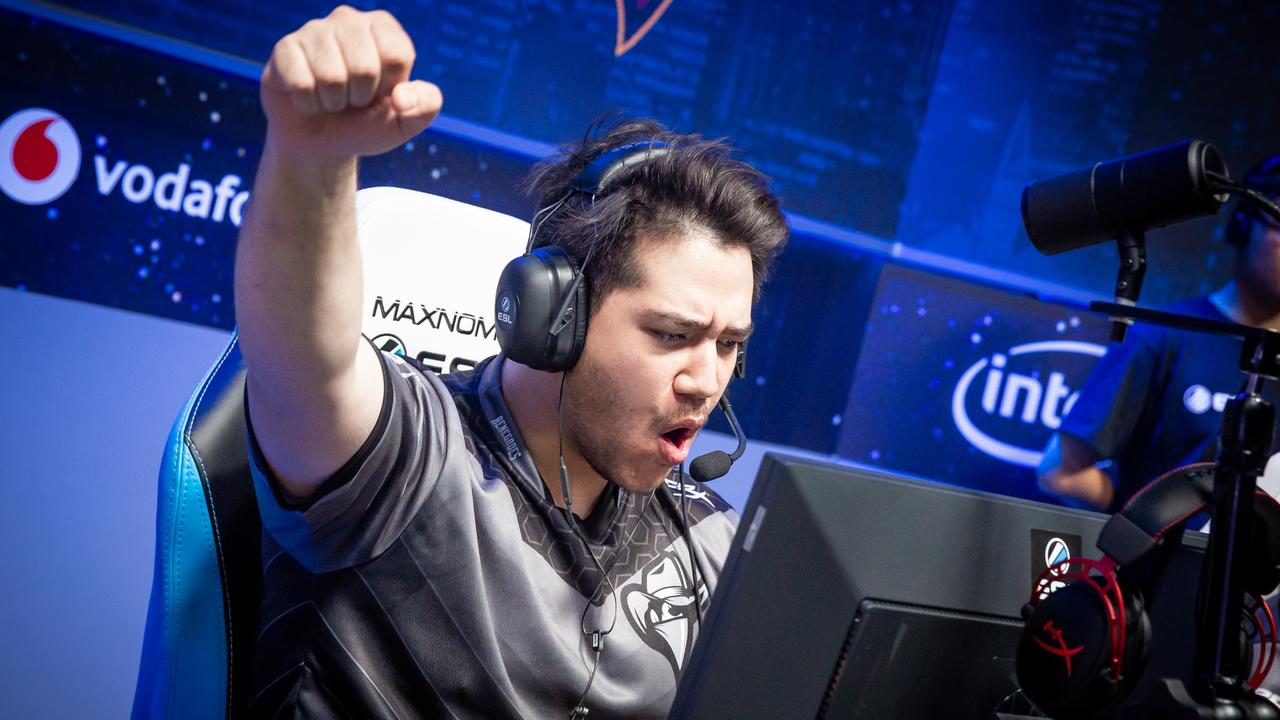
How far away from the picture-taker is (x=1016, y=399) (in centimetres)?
238

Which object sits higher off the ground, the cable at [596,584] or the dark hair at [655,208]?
the dark hair at [655,208]

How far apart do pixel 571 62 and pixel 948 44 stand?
35.4 inches

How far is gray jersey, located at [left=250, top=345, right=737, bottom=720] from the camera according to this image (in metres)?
0.92

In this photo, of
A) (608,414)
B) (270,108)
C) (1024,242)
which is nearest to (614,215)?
(608,414)

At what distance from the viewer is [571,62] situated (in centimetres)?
210

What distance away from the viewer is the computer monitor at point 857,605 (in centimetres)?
60

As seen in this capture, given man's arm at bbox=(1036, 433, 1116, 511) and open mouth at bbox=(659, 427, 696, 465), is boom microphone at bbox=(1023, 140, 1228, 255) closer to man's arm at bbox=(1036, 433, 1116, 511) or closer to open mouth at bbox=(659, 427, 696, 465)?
open mouth at bbox=(659, 427, 696, 465)

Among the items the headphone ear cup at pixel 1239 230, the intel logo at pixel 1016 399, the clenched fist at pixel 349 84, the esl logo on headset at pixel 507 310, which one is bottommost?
the esl logo on headset at pixel 507 310

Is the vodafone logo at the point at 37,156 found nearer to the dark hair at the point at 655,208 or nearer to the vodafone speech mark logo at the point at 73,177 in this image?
the vodafone speech mark logo at the point at 73,177

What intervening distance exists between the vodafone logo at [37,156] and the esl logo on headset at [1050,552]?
1.72 metres

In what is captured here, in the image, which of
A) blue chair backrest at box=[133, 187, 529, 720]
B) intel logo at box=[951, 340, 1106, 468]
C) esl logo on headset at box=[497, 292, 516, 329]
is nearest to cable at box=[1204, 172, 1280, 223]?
esl logo on headset at box=[497, 292, 516, 329]

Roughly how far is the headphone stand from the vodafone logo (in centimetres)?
178

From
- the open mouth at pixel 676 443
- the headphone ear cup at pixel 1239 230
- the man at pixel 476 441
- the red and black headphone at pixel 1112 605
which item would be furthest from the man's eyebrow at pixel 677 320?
the headphone ear cup at pixel 1239 230

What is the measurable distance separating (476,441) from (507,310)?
0.14 metres
